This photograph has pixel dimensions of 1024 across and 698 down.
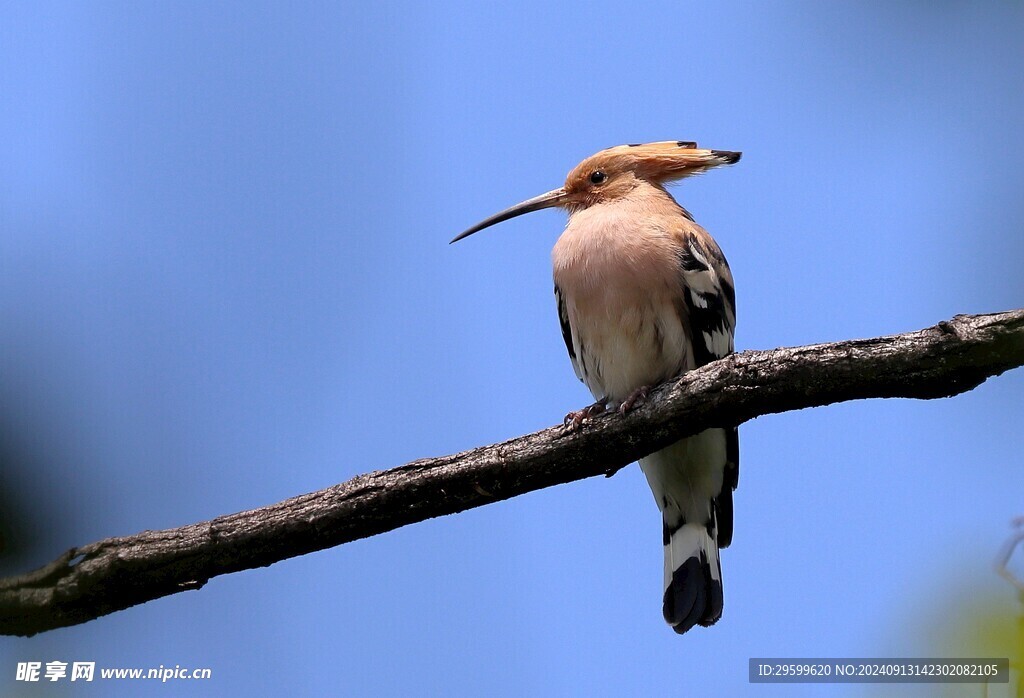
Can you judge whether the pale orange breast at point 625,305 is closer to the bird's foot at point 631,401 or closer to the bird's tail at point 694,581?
the bird's foot at point 631,401

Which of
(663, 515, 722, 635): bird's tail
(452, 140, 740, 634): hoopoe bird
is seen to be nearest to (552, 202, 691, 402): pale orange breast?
(452, 140, 740, 634): hoopoe bird

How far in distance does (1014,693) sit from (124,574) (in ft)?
8.19

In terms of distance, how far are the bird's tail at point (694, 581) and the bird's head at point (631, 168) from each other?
155 cm

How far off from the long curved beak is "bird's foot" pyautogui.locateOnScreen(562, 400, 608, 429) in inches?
69.1

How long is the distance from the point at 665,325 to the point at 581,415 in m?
0.85

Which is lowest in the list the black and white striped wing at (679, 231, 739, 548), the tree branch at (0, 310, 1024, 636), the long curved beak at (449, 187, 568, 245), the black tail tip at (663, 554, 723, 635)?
the black tail tip at (663, 554, 723, 635)

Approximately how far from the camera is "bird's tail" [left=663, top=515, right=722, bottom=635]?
14.1 feet

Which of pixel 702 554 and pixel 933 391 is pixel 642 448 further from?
pixel 702 554

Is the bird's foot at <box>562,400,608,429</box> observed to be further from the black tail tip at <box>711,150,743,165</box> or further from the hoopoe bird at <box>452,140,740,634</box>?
the black tail tip at <box>711,150,743,165</box>

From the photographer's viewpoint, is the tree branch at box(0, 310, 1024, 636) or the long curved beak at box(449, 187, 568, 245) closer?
the tree branch at box(0, 310, 1024, 636)

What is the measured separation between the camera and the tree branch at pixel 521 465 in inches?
109

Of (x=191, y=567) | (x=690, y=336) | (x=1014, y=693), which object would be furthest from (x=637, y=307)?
(x=1014, y=693)

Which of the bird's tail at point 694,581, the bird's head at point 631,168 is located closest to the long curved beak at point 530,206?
the bird's head at point 631,168

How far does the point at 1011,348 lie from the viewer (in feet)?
8.45
